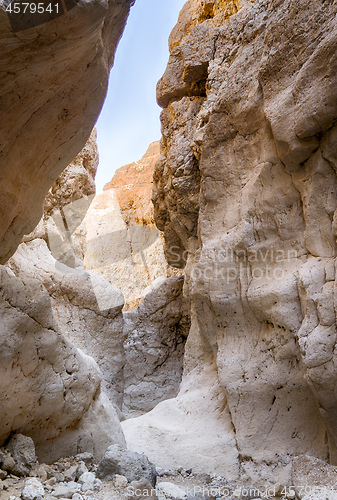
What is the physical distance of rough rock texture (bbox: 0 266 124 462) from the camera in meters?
2.97

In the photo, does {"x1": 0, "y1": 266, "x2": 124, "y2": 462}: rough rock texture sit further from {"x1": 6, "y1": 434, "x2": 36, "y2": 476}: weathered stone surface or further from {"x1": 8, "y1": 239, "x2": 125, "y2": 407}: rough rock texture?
{"x1": 8, "y1": 239, "x2": 125, "y2": 407}: rough rock texture

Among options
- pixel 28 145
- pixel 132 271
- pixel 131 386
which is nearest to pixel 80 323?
pixel 131 386

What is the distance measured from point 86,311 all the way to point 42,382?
4.82m

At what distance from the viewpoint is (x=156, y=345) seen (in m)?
9.48

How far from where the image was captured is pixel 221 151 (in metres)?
5.91

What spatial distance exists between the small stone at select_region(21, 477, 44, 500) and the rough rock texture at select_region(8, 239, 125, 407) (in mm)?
5176

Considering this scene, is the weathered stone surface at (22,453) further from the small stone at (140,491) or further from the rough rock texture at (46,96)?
the rough rock texture at (46,96)

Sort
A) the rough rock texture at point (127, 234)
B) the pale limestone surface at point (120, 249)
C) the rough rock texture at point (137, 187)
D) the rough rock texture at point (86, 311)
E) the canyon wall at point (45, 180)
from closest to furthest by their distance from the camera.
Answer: the canyon wall at point (45, 180) → the rough rock texture at point (86, 311) → the pale limestone surface at point (120, 249) → the rough rock texture at point (127, 234) → the rough rock texture at point (137, 187)

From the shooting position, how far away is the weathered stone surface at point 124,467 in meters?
2.92

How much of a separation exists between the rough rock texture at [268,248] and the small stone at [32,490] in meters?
2.54

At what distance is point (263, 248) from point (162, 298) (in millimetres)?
5028

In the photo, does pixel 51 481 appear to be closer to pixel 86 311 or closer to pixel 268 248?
pixel 268 248

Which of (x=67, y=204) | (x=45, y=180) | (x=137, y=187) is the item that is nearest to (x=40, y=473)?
(x=45, y=180)

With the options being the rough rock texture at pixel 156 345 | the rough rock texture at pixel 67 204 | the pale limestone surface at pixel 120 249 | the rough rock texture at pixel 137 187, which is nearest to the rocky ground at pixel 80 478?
the rough rock texture at pixel 67 204
